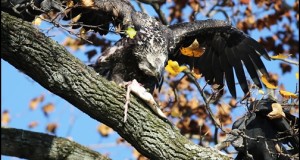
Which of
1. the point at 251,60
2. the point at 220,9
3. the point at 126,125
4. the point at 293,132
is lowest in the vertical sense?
the point at 126,125

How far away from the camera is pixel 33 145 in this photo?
4.91 m

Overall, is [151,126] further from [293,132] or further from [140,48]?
[140,48]

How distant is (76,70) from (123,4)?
88.3 inches

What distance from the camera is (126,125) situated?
5469 mm

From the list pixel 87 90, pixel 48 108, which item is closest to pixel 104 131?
pixel 48 108

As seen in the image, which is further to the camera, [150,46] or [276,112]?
[150,46]

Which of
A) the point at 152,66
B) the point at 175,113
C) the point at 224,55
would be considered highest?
the point at 224,55

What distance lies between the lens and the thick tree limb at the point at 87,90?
496cm

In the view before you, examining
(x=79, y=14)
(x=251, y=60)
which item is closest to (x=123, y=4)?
(x=79, y=14)

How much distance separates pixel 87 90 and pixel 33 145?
62cm

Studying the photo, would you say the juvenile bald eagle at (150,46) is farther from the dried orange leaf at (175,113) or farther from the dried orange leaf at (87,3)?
the dried orange leaf at (175,113)

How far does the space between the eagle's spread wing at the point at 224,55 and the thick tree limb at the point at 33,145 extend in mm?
3063

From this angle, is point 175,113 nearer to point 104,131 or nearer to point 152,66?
point 152,66

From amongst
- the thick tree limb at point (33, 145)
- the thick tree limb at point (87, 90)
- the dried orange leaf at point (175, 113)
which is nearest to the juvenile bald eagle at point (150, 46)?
the dried orange leaf at point (175, 113)
